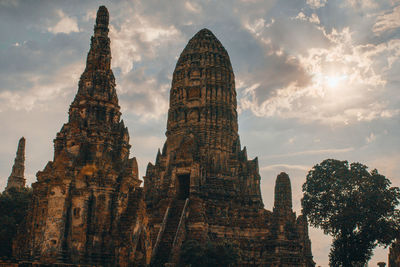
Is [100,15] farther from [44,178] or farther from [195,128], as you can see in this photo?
[195,128]

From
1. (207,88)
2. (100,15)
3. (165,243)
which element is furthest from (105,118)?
(207,88)

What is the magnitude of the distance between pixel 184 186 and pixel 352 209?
40.4 ft

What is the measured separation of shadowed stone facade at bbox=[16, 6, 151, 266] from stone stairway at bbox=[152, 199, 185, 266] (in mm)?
5806

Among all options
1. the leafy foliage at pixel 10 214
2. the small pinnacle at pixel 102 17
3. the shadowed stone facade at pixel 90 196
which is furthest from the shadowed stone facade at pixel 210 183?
the small pinnacle at pixel 102 17

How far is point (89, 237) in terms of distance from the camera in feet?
65.3

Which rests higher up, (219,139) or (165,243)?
(219,139)

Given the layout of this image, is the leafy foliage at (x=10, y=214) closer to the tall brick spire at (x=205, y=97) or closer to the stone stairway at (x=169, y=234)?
the stone stairway at (x=169, y=234)

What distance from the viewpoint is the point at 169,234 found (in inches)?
1151

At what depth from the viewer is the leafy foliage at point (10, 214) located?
84.6ft

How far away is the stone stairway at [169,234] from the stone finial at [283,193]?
10118mm

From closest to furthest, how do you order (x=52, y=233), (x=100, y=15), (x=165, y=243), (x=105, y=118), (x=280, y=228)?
(x=52, y=233), (x=105, y=118), (x=100, y=15), (x=165, y=243), (x=280, y=228)

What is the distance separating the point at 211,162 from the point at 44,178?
1724 cm

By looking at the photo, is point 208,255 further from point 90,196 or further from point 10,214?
point 10,214

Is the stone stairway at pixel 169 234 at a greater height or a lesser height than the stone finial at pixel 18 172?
lesser
